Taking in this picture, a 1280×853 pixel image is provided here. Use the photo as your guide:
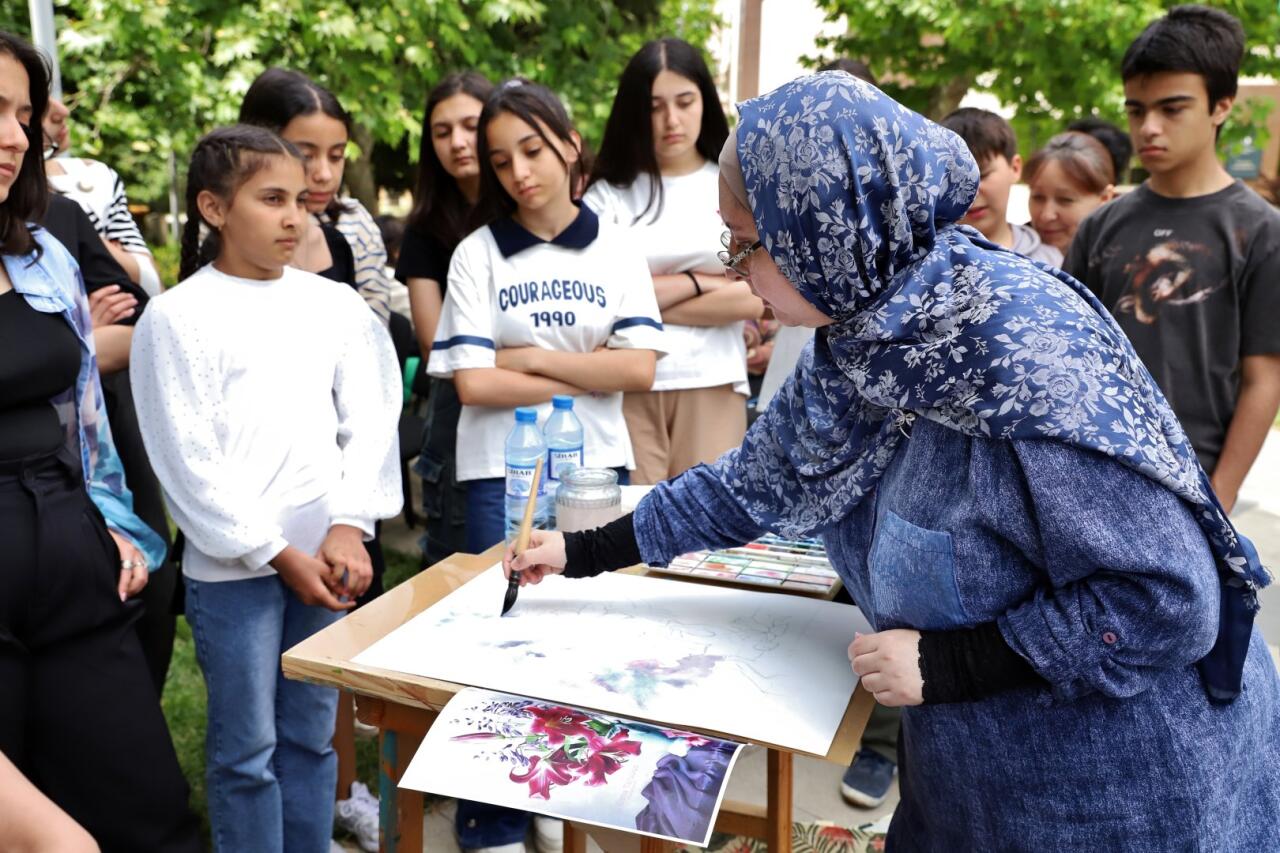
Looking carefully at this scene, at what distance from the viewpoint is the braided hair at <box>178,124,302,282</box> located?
221 centimetres

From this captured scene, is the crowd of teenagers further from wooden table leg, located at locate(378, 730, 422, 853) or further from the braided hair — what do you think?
wooden table leg, located at locate(378, 730, 422, 853)

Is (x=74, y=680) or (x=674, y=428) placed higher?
(x=674, y=428)

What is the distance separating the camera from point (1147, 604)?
46.0 inches

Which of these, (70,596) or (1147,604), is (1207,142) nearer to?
(1147,604)

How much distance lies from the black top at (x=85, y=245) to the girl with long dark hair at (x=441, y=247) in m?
0.76

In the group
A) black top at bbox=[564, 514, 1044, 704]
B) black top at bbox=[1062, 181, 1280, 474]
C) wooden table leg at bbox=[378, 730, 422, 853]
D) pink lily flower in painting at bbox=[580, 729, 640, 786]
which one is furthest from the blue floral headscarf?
black top at bbox=[1062, 181, 1280, 474]

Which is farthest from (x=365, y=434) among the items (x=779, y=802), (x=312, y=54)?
(x=312, y=54)

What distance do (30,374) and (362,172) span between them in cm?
718

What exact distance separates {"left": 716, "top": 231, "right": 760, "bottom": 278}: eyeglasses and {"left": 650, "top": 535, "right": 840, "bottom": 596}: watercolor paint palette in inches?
27.4

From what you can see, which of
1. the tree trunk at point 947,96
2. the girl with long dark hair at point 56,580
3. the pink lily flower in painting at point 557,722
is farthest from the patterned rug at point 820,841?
the tree trunk at point 947,96

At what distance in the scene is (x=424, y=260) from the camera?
3055 millimetres

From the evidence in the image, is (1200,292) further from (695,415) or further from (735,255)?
(735,255)

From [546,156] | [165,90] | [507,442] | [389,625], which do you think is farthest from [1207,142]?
[165,90]

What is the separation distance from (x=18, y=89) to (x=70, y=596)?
893mm
